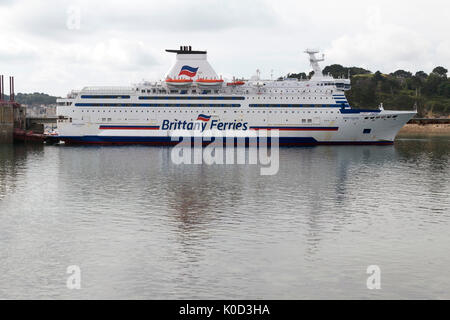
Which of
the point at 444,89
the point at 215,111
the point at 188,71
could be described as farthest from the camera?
the point at 444,89

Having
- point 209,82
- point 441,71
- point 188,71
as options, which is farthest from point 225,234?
point 441,71

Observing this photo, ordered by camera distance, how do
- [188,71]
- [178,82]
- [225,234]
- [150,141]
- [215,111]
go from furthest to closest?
[188,71] → [178,82] → [150,141] → [215,111] → [225,234]

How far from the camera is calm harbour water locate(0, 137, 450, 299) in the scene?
1513cm

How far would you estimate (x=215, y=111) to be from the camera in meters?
66.1

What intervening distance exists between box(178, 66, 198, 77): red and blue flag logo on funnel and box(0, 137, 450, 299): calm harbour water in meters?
31.7

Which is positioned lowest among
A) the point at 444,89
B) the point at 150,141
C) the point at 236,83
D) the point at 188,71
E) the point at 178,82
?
the point at 150,141

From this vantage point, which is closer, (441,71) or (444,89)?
(444,89)

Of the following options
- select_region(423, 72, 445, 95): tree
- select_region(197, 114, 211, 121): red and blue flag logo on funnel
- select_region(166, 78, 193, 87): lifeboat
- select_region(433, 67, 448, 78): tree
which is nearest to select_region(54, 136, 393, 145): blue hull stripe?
select_region(197, 114, 211, 121): red and blue flag logo on funnel

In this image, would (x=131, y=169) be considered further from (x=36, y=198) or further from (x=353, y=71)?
(x=353, y=71)

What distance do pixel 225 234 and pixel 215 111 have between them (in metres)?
46.6

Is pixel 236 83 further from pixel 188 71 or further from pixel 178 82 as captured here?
pixel 178 82

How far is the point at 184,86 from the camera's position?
67.5 metres

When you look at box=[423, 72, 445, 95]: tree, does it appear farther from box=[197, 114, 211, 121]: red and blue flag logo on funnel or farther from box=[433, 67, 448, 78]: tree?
box=[197, 114, 211, 121]: red and blue flag logo on funnel
